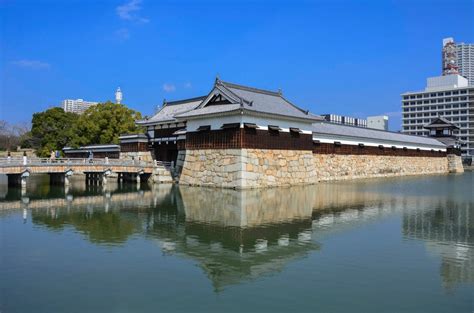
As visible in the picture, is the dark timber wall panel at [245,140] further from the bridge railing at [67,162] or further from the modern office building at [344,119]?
the modern office building at [344,119]

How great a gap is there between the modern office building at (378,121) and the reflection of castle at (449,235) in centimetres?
9469

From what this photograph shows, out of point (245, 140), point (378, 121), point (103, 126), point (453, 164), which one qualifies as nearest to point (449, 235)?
point (245, 140)

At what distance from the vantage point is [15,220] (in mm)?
14969

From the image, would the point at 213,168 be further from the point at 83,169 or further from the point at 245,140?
the point at 83,169

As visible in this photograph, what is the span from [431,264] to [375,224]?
491cm

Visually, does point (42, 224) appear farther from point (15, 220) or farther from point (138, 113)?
point (138, 113)

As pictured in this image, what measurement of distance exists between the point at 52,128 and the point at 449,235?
46646 millimetres

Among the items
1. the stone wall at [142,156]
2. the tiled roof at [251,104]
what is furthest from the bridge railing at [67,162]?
the tiled roof at [251,104]

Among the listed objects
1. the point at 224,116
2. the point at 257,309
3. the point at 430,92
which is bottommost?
the point at 257,309

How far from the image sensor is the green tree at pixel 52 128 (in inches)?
1882

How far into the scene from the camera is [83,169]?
28.9m

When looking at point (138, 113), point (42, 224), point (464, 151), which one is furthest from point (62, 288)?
point (464, 151)

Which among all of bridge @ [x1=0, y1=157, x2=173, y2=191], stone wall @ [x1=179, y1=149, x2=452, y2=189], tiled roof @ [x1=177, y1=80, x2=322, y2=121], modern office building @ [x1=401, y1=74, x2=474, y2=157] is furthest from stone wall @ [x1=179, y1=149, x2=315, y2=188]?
modern office building @ [x1=401, y1=74, x2=474, y2=157]

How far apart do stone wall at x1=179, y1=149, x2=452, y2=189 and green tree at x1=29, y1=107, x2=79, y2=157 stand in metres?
23.2
